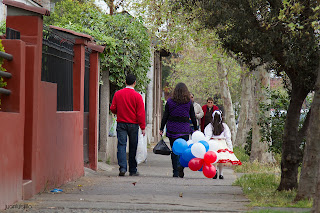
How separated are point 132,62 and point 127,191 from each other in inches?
258

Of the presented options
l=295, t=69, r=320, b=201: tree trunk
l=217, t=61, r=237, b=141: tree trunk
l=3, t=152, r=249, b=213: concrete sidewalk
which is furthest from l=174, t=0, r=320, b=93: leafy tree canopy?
l=217, t=61, r=237, b=141: tree trunk

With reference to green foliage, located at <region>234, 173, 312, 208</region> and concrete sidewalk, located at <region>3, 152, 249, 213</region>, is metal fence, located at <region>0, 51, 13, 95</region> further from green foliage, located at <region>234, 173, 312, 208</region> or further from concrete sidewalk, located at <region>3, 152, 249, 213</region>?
green foliage, located at <region>234, 173, 312, 208</region>

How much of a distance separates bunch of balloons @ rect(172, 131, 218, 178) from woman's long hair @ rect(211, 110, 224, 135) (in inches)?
82.9

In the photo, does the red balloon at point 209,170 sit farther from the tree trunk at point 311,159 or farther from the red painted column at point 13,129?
the red painted column at point 13,129

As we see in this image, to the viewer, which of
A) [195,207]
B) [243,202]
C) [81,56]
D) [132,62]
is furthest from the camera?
[132,62]

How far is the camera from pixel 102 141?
47.6 ft

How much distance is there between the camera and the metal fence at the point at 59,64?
9.30 meters

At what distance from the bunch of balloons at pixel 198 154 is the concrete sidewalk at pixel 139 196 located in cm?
35

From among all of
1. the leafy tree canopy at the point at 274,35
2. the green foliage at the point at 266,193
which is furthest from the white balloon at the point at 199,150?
the leafy tree canopy at the point at 274,35

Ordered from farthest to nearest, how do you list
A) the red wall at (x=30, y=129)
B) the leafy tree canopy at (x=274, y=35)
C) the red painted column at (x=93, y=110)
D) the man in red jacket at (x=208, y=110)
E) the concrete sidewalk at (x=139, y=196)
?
the man in red jacket at (x=208, y=110)
the red painted column at (x=93, y=110)
the leafy tree canopy at (x=274, y=35)
the concrete sidewalk at (x=139, y=196)
the red wall at (x=30, y=129)

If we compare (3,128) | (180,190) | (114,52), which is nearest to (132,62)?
(114,52)

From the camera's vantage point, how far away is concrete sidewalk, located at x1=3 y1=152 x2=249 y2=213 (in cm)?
718

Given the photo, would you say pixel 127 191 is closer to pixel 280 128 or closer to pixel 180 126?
pixel 180 126

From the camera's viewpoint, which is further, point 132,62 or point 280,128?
point 132,62
